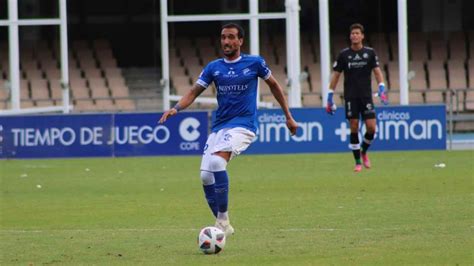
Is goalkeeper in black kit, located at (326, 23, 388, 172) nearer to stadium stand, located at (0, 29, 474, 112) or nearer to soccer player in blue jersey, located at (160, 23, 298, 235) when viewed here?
soccer player in blue jersey, located at (160, 23, 298, 235)

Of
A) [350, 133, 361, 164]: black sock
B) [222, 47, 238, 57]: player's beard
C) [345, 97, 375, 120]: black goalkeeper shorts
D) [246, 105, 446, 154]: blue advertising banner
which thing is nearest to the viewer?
[222, 47, 238, 57]: player's beard

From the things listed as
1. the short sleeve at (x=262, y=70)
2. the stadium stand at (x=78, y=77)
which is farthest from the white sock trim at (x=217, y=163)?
the stadium stand at (x=78, y=77)

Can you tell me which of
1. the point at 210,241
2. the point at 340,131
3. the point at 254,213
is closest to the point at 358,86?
the point at 340,131

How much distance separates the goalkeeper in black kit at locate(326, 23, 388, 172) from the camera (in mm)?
23292

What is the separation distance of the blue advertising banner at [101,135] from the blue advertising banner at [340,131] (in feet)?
4.69

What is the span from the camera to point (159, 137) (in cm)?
2906

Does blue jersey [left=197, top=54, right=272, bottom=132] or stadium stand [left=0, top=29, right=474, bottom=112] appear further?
stadium stand [left=0, top=29, right=474, bottom=112]

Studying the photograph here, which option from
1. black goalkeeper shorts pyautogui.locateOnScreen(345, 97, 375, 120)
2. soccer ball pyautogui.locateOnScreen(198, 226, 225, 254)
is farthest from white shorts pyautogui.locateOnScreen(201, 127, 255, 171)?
black goalkeeper shorts pyautogui.locateOnScreen(345, 97, 375, 120)

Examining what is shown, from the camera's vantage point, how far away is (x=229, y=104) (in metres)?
13.7

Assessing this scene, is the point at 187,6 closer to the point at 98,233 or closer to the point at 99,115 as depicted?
the point at 99,115

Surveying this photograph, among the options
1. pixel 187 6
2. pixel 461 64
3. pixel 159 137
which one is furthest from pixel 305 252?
pixel 461 64

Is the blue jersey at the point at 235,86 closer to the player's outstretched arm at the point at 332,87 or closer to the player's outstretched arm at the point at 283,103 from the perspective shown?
the player's outstretched arm at the point at 283,103

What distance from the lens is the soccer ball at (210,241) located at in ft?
40.3

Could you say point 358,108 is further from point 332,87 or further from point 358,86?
point 332,87
